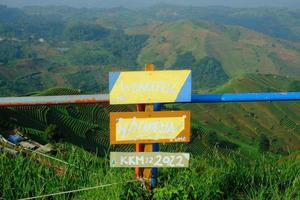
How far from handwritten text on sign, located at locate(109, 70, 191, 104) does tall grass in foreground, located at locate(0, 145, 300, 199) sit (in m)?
0.78

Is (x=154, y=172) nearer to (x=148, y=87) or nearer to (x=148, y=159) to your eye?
(x=148, y=159)

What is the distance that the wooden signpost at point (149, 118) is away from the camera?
14.1ft

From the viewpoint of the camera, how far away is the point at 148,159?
4301 millimetres

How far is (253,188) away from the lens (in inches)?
180

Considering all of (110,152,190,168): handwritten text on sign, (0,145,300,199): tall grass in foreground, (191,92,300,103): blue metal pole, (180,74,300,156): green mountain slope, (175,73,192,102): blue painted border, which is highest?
(175,73,192,102): blue painted border

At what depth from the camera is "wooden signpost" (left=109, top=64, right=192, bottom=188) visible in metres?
4.30

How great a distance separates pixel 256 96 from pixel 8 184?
2.67m

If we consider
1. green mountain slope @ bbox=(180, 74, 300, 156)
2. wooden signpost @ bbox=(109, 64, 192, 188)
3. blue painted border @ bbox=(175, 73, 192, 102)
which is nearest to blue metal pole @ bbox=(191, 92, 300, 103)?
blue painted border @ bbox=(175, 73, 192, 102)

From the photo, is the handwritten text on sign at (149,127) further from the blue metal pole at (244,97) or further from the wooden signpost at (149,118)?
the blue metal pole at (244,97)

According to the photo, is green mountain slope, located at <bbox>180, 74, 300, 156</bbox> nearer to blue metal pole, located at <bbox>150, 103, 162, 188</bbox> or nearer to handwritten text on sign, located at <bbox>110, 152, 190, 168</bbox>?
blue metal pole, located at <bbox>150, 103, 162, 188</bbox>

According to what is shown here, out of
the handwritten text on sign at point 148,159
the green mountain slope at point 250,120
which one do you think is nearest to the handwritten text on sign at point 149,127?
the handwritten text on sign at point 148,159

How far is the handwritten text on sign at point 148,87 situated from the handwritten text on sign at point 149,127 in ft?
0.49

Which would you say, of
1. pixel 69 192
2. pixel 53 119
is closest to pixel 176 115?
pixel 69 192

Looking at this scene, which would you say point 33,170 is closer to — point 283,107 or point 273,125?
point 273,125
